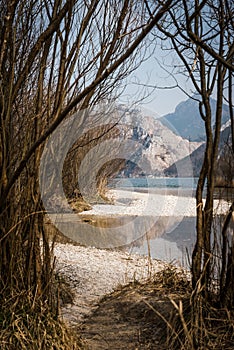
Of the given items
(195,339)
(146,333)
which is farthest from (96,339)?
(195,339)

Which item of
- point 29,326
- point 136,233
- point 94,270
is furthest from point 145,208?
point 29,326

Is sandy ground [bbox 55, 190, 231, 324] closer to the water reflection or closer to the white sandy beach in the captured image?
the water reflection

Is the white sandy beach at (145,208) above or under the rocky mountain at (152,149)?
under

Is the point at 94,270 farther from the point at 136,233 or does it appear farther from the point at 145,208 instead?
the point at 145,208

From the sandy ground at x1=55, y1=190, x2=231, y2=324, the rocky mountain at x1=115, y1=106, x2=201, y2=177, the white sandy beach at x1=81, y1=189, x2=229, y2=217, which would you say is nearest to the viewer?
the sandy ground at x1=55, y1=190, x2=231, y2=324

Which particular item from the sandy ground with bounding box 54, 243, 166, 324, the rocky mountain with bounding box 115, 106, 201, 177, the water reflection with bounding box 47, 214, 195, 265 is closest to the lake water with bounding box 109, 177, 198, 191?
the rocky mountain with bounding box 115, 106, 201, 177

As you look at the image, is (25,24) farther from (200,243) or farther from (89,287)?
(89,287)

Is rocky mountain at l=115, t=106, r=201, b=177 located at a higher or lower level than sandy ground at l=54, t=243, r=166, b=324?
higher

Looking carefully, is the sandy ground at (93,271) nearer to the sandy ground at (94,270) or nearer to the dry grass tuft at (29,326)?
the sandy ground at (94,270)

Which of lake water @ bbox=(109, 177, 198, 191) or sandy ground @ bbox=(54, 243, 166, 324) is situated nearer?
sandy ground @ bbox=(54, 243, 166, 324)

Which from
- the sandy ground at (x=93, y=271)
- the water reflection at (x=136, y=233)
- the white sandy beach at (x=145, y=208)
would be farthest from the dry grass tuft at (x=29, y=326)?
the white sandy beach at (x=145, y=208)

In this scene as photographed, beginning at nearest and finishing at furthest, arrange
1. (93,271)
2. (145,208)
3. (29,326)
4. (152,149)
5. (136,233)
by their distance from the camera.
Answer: (29,326), (93,271), (136,233), (145,208), (152,149)

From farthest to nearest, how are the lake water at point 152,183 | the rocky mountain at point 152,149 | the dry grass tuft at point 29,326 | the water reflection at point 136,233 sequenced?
1. the lake water at point 152,183
2. the rocky mountain at point 152,149
3. the water reflection at point 136,233
4. the dry grass tuft at point 29,326

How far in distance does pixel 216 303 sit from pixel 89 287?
1581 mm
